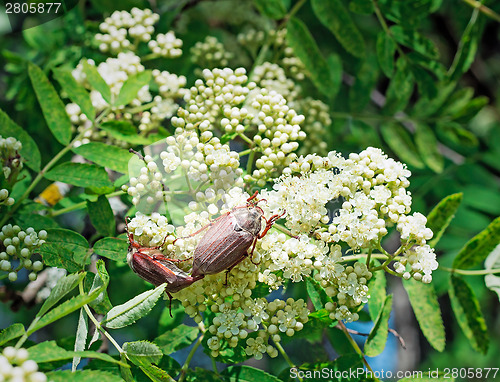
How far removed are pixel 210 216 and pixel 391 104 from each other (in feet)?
7.21

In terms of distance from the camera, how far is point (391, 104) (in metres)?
3.68

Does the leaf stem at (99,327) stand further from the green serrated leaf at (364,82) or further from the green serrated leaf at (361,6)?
the green serrated leaf at (364,82)

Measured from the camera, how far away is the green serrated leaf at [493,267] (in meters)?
2.61

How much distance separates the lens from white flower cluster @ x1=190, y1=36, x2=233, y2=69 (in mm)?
3531

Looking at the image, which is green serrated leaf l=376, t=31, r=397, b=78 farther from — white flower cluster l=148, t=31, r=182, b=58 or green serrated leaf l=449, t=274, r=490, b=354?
green serrated leaf l=449, t=274, r=490, b=354

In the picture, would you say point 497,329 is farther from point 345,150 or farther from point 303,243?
point 303,243

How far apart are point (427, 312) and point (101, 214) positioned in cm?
191

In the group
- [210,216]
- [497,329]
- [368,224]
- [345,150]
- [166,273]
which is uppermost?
[368,224]

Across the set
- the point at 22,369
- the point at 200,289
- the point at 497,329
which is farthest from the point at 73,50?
the point at 497,329

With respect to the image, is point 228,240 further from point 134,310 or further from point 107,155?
point 107,155

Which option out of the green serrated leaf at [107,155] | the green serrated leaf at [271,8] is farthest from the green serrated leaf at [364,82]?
the green serrated leaf at [107,155]

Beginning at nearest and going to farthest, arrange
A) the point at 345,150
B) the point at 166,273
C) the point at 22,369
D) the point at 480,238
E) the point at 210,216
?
1. the point at 22,369
2. the point at 166,273
3. the point at 210,216
4. the point at 480,238
5. the point at 345,150

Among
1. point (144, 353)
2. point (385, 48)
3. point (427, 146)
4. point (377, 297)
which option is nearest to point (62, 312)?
point (144, 353)

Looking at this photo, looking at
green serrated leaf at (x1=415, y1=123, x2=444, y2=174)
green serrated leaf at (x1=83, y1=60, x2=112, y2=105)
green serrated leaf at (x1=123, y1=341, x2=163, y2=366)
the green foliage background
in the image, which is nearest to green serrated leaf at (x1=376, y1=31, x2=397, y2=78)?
the green foliage background
